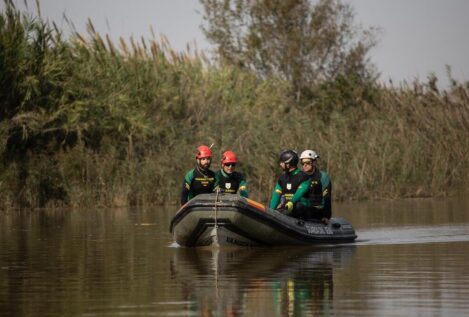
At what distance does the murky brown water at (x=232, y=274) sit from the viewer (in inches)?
539

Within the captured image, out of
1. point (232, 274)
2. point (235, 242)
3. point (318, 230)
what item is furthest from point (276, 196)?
point (232, 274)

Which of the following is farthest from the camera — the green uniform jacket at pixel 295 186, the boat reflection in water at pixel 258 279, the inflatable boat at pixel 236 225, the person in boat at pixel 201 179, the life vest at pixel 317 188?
the person in boat at pixel 201 179

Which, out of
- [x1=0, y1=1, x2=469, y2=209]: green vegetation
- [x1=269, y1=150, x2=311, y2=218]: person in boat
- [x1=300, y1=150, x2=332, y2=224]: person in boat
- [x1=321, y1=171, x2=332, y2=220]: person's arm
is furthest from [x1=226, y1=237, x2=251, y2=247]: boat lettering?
[x1=0, y1=1, x2=469, y2=209]: green vegetation

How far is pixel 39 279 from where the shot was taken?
17.2 meters

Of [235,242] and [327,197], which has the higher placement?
[327,197]

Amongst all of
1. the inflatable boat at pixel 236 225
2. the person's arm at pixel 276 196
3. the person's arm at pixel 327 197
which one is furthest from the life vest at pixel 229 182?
the person's arm at pixel 327 197

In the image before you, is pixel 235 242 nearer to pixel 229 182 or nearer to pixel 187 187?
pixel 229 182

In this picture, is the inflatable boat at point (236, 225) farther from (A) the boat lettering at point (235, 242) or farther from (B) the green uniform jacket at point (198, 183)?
(B) the green uniform jacket at point (198, 183)

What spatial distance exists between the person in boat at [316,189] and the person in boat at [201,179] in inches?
58.9

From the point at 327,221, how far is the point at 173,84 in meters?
18.6

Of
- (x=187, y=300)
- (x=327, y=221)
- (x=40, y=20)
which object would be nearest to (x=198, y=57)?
(x=40, y=20)

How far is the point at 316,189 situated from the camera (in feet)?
74.5

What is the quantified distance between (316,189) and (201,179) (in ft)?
6.12

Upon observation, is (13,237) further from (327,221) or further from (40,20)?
(40,20)
